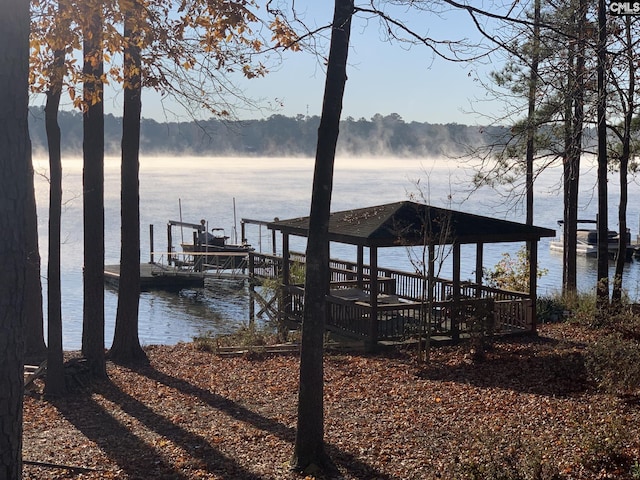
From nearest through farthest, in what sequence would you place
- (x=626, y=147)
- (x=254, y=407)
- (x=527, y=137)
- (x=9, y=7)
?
(x=9, y=7)
(x=254, y=407)
(x=626, y=147)
(x=527, y=137)

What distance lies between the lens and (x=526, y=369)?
12.1 m

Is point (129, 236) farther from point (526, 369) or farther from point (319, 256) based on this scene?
point (319, 256)

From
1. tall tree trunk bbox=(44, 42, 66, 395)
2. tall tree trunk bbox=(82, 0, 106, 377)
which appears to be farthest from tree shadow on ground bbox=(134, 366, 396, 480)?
tall tree trunk bbox=(44, 42, 66, 395)

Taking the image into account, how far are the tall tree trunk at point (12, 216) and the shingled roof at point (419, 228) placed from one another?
970 centimetres

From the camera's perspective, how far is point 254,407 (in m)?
11.1

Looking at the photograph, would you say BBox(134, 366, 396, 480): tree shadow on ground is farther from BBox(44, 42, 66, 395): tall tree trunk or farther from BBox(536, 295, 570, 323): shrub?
BBox(536, 295, 570, 323): shrub

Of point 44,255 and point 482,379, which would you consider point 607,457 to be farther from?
point 44,255

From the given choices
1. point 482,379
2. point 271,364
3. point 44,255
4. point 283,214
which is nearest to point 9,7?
point 482,379

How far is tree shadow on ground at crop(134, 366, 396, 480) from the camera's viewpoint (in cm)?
812

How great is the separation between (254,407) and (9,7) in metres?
7.36

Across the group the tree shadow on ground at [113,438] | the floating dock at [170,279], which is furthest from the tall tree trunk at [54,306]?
the floating dock at [170,279]

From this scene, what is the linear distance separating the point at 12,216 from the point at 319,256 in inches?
138

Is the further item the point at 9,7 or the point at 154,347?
the point at 154,347

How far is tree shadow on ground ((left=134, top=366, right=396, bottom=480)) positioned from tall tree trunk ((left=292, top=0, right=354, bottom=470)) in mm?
299
